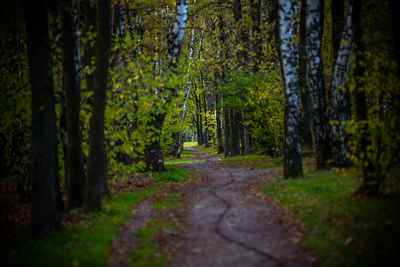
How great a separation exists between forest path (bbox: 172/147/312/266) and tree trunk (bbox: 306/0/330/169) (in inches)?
139

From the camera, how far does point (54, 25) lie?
9117mm

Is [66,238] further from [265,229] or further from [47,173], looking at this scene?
[265,229]

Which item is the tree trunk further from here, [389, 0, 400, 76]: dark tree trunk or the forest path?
[389, 0, 400, 76]: dark tree trunk

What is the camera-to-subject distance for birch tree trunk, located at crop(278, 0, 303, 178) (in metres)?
11.4

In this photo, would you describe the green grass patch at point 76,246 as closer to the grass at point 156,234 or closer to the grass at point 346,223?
the grass at point 156,234

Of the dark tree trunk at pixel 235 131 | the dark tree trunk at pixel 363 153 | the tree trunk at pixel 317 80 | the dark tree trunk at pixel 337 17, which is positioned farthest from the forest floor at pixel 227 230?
the dark tree trunk at pixel 235 131

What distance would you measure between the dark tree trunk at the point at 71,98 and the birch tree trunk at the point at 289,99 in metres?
7.34

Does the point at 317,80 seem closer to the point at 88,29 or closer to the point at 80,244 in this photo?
the point at 88,29

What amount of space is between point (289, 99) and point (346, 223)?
633 centimetres

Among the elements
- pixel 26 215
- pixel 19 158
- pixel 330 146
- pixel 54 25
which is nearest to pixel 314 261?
pixel 330 146

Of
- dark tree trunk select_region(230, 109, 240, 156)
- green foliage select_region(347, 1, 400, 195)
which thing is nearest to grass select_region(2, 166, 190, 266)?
green foliage select_region(347, 1, 400, 195)

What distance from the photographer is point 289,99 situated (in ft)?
37.7

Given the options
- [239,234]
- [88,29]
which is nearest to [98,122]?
[88,29]

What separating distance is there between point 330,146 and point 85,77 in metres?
9.43
